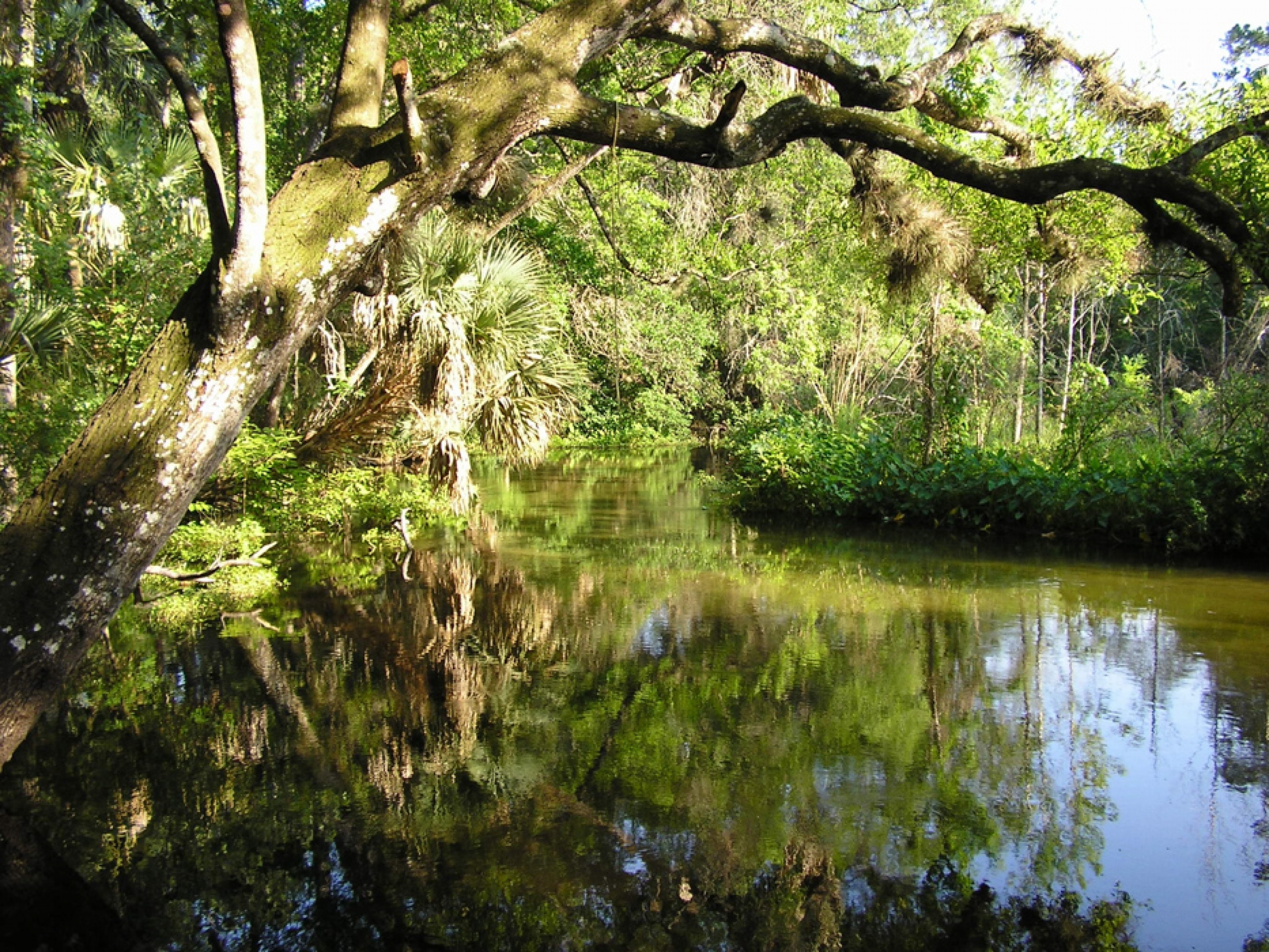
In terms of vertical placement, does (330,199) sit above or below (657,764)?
above

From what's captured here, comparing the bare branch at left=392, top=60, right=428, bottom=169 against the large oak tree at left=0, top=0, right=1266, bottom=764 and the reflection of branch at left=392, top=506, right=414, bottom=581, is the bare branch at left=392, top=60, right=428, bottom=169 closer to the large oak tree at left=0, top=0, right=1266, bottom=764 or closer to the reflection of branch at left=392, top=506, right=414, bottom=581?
the large oak tree at left=0, top=0, right=1266, bottom=764

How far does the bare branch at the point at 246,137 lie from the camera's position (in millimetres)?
3705

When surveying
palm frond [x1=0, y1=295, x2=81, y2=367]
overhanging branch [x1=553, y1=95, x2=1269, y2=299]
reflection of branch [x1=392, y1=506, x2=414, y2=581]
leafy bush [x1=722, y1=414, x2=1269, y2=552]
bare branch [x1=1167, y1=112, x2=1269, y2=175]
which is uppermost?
bare branch [x1=1167, y1=112, x2=1269, y2=175]

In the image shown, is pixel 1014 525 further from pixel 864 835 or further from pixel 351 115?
pixel 351 115

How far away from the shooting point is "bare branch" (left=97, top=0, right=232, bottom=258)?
12.6 ft

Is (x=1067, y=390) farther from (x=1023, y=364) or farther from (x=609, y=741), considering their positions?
(x=609, y=741)

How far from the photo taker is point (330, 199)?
158 inches

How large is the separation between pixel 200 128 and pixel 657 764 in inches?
135

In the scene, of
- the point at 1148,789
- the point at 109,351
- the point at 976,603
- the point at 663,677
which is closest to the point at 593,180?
the point at 109,351

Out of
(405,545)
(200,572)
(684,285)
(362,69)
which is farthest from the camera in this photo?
(684,285)

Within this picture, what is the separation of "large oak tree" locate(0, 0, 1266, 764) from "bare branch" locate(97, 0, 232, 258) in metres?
0.01

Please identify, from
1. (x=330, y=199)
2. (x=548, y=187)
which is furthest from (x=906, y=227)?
(x=330, y=199)

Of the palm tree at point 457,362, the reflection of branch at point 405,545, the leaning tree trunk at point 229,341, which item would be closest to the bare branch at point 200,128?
the leaning tree trunk at point 229,341

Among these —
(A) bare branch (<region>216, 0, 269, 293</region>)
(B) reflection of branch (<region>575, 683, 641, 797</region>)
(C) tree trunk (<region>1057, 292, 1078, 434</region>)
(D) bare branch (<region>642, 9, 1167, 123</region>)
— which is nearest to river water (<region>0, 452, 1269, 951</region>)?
(B) reflection of branch (<region>575, 683, 641, 797</region>)
